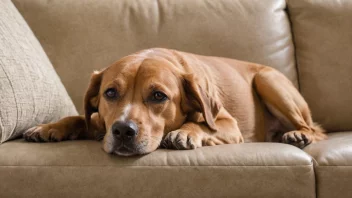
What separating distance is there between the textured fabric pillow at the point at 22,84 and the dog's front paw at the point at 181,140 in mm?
607

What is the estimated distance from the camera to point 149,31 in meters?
3.23

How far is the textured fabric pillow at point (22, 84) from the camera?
212 cm

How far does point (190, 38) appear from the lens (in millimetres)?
3240

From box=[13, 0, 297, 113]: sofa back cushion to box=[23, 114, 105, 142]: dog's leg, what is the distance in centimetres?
63

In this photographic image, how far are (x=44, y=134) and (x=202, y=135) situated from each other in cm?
70

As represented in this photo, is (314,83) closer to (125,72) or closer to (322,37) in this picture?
(322,37)

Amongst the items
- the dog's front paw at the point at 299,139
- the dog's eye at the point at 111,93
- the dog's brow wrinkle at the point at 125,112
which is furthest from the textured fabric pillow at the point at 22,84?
the dog's front paw at the point at 299,139

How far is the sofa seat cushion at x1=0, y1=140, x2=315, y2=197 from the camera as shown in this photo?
1908 mm

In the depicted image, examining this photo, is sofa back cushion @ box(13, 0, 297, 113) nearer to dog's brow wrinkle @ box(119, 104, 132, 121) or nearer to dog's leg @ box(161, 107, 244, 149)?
dog's leg @ box(161, 107, 244, 149)

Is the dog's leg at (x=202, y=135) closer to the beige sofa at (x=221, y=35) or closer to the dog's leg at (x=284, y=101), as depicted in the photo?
the dog's leg at (x=284, y=101)

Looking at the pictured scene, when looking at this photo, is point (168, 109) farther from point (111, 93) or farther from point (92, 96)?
point (92, 96)

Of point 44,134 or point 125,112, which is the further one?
point 44,134

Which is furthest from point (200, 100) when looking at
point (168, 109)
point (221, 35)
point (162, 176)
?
point (221, 35)

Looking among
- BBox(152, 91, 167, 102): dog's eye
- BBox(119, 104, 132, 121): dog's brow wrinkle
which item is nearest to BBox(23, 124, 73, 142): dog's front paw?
BBox(119, 104, 132, 121): dog's brow wrinkle
